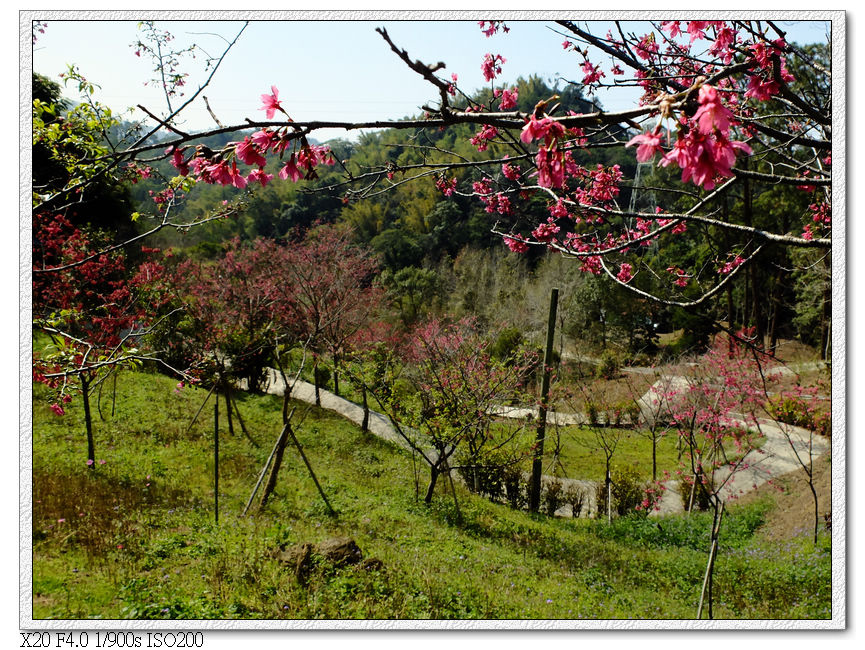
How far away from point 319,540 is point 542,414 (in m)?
2.44

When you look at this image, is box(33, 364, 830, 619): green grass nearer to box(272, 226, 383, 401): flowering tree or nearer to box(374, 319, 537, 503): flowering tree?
box(374, 319, 537, 503): flowering tree

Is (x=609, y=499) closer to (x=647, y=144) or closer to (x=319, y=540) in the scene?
(x=319, y=540)

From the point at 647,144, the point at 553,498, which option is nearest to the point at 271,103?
the point at 647,144

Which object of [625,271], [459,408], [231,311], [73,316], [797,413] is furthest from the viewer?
[231,311]

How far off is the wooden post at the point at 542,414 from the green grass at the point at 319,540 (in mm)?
287

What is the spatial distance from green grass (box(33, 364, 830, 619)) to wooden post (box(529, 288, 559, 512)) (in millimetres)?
287

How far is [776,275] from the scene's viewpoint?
9375mm

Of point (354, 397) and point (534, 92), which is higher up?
point (534, 92)

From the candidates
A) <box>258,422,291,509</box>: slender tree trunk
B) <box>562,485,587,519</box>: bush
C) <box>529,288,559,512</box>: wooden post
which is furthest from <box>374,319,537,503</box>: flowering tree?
<box>258,422,291,509</box>: slender tree trunk

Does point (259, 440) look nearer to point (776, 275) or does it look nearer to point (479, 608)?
point (479, 608)

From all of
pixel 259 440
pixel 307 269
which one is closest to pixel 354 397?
pixel 307 269

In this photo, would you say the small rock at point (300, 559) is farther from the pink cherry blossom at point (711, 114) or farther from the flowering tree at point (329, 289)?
the flowering tree at point (329, 289)

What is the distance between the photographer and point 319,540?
2.75 metres

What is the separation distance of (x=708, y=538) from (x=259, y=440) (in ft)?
13.1
